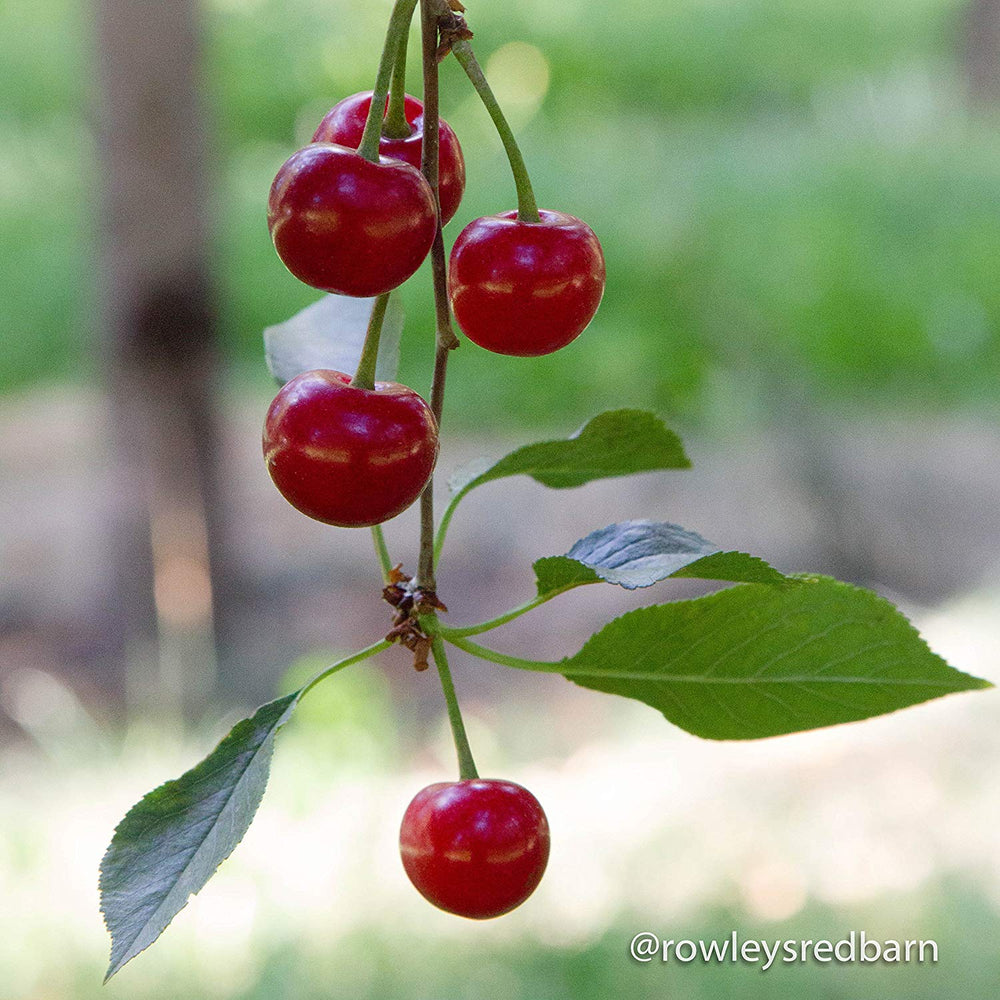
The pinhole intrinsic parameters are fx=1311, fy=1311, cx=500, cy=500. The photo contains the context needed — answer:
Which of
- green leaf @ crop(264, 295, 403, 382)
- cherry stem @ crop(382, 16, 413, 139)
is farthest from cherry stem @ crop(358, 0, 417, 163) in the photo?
green leaf @ crop(264, 295, 403, 382)

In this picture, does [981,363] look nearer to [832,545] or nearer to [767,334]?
[767,334]

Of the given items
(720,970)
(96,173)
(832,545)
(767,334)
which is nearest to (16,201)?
(96,173)

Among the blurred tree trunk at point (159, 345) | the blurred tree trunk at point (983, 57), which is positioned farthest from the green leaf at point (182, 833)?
the blurred tree trunk at point (983, 57)

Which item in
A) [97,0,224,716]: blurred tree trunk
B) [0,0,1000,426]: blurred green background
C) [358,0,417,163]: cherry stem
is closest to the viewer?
[358,0,417,163]: cherry stem

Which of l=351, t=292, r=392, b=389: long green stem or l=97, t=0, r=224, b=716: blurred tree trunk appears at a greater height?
l=97, t=0, r=224, b=716: blurred tree trunk

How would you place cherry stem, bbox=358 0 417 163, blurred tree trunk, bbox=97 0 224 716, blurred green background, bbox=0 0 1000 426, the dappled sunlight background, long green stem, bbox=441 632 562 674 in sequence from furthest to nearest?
blurred green background, bbox=0 0 1000 426 → blurred tree trunk, bbox=97 0 224 716 → the dappled sunlight background → long green stem, bbox=441 632 562 674 → cherry stem, bbox=358 0 417 163

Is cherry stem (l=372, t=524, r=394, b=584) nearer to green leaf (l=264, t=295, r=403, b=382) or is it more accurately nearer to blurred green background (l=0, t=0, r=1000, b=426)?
green leaf (l=264, t=295, r=403, b=382)

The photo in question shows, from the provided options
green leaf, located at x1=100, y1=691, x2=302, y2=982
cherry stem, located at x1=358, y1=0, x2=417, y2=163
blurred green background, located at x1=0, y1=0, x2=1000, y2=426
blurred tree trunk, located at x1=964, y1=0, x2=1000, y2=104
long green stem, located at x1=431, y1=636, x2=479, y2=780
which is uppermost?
blurred tree trunk, located at x1=964, y1=0, x2=1000, y2=104
